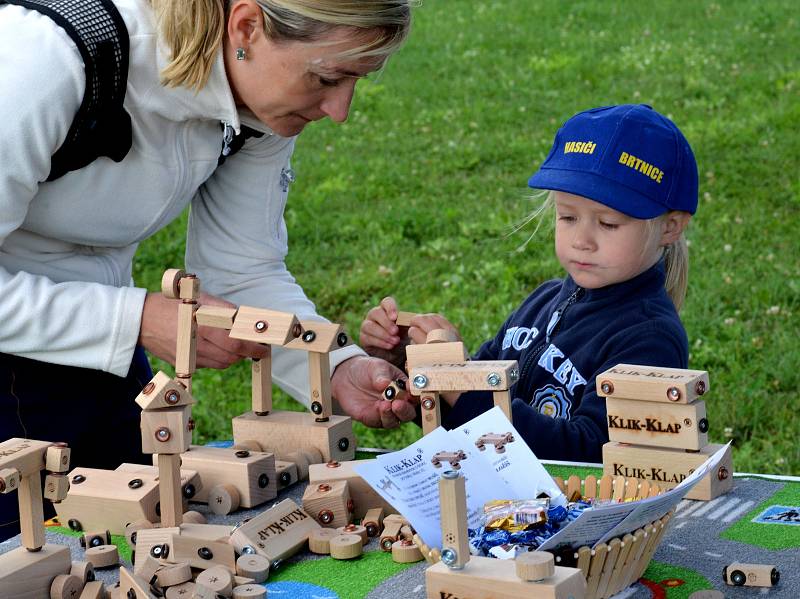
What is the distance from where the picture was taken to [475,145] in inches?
288

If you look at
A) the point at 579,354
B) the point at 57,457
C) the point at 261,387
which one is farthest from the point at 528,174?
the point at 57,457

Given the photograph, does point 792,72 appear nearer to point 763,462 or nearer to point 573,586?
point 763,462

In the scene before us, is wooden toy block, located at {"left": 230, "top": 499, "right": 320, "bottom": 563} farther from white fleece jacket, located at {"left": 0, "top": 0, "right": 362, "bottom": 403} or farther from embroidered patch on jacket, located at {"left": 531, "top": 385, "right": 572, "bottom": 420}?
embroidered patch on jacket, located at {"left": 531, "top": 385, "right": 572, "bottom": 420}

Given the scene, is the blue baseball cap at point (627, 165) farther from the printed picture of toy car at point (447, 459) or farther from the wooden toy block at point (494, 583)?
the wooden toy block at point (494, 583)

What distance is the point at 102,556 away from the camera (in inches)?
72.6

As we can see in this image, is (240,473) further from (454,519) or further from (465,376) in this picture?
(454,519)

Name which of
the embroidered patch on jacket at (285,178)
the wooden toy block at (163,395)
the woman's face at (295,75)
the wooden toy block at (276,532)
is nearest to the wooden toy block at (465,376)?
the wooden toy block at (276,532)

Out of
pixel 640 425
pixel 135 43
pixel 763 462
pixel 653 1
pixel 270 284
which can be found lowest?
pixel 763 462

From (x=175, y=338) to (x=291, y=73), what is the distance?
21.2 inches

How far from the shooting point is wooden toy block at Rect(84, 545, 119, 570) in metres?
1.84

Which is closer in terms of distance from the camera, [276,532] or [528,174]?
[276,532]

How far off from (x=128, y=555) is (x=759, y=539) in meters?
1.04

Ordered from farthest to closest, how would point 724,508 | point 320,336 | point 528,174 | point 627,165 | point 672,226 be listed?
point 528,174, point 672,226, point 627,165, point 320,336, point 724,508

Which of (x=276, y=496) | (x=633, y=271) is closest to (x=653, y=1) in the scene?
(x=633, y=271)
